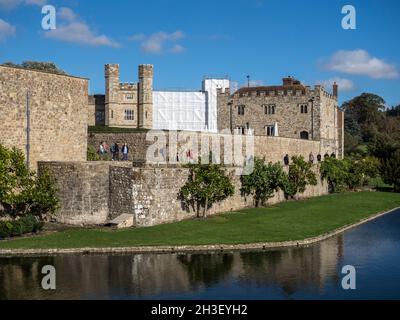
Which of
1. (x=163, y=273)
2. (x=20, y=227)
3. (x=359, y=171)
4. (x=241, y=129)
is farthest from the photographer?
(x=241, y=129)

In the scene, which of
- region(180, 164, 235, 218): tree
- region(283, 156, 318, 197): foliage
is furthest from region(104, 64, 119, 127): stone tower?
region(180, 164, 235, 218): tree

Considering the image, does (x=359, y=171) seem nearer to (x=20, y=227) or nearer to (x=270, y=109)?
(x=270, y=109)

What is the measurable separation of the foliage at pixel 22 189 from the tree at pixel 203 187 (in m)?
7.18

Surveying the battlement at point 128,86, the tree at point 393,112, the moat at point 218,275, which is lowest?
the moat at point 218,275

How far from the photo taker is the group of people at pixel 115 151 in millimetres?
40450

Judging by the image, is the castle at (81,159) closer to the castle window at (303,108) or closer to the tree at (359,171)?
the tree at (359,171)

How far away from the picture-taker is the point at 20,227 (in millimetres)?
29031

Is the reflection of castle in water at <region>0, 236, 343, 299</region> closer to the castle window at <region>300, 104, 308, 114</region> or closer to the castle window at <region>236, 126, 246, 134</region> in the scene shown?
the castle window at <region>236, 126, 246, 134</region>

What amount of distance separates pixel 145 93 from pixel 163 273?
1427 inches

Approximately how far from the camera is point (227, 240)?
92.5 feet

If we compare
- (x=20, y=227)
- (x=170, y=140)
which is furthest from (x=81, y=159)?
(x=20, y=227)

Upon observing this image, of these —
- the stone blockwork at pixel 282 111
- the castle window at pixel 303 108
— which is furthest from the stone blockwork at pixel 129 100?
the castle window at pixel 303 108

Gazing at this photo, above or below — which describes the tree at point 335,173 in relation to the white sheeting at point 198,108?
below
